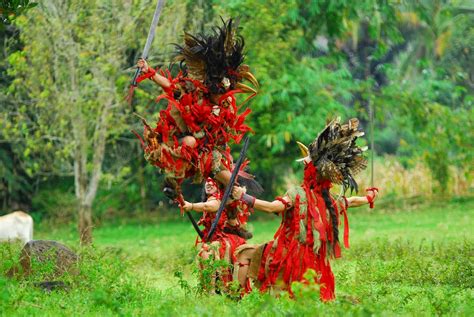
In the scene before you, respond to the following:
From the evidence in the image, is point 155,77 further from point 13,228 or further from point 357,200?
point 13,228

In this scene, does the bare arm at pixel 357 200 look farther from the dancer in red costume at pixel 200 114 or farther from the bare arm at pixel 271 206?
the dancer in red costume at pixel 200 114

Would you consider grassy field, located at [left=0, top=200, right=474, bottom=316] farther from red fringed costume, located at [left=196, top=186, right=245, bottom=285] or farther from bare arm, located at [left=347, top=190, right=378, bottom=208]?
bare arm, located at [left=347, top=190, right=378, bottom=208]

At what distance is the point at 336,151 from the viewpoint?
31.6 ft

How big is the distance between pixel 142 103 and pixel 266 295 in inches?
553

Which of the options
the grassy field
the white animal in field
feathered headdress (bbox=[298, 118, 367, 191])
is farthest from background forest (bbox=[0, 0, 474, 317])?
feathered headdress (bbox=[298, 118, 367, 191])

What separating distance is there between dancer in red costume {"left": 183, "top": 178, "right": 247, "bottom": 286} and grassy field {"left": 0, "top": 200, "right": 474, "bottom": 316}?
13.2 inches

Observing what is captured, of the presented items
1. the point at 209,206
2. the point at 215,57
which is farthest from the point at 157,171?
the point at 209,206

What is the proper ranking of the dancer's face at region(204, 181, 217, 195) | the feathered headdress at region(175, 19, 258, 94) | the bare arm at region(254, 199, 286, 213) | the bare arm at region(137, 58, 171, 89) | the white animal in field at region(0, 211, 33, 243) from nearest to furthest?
1. the bare arm at region(254, 199, 286, 213)
2. the bare arm at region(137, 58, 171, 89)
3. the feathered headdress at region(175, 19, 258, 94)
4. the dancer's face at region(204, 181, 217, 195)
5. the white animal in field at region(0, 211, 33, 243)

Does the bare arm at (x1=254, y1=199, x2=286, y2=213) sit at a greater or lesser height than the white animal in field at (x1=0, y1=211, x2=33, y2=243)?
greater

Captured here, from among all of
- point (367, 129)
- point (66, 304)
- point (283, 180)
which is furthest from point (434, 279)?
point (367, 129)

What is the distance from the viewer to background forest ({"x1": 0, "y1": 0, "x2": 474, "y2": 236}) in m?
18.9

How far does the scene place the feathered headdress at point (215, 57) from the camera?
1019 cm

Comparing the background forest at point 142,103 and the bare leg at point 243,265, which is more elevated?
the background forest at point 142,103

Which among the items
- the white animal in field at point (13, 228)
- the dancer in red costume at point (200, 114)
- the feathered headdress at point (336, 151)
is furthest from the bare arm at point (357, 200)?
the white animal in field at point (13, 228)
